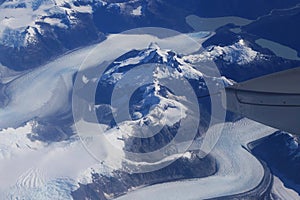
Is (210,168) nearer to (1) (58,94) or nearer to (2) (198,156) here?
(2) (198,156)

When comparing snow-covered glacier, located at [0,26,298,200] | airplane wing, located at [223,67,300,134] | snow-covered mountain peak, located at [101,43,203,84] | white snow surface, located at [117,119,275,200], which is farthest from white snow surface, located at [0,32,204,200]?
airplane wing, located at [223,67,300,134]

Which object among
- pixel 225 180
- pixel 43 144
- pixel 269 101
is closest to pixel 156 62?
pixel 43 144

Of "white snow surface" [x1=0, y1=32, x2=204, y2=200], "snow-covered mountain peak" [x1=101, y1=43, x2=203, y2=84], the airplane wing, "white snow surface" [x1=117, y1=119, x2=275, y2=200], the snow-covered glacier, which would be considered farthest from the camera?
"snow-covered mountain peak" [x1=101, y1=43, x2=203, y2=84]

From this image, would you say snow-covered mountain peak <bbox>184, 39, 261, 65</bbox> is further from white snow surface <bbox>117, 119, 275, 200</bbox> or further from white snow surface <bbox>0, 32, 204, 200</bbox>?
white snow surface <bbox>117, 119, 275, 200</bbox>

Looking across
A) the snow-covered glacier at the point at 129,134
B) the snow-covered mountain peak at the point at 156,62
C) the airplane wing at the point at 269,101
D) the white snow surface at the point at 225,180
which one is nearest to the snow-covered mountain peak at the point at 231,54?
the snow-covered glacier at the point at 129,134

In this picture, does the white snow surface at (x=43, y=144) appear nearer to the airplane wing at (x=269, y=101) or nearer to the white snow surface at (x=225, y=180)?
the white snow surface at (x=225, y=180)

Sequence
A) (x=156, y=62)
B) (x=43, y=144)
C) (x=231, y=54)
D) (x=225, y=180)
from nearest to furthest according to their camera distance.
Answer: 1. (x=225, y=180)
2. (x=43, y=144)
3. (x=156, y=62)
4. (x=231, y=54)

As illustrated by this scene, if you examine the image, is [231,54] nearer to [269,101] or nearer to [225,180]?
[225,180]

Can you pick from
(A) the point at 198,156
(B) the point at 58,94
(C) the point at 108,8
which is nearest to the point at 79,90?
(B) the point at 58,94
